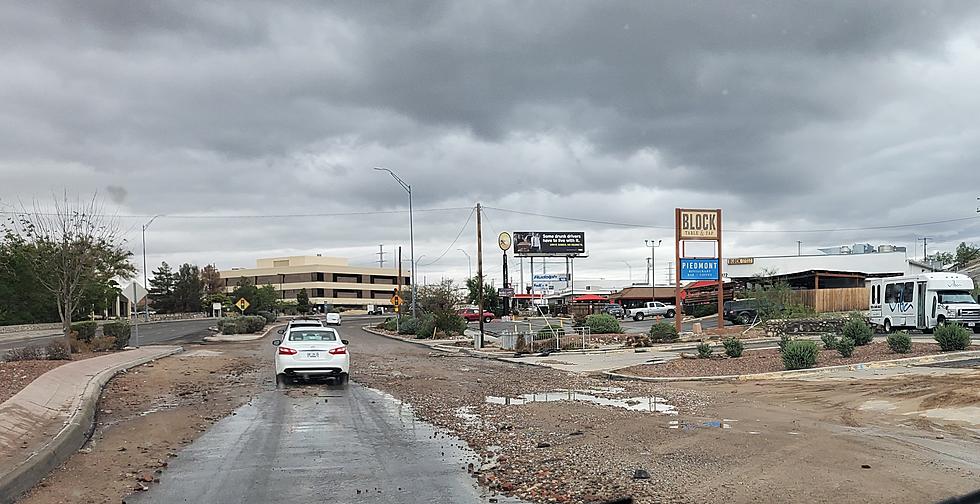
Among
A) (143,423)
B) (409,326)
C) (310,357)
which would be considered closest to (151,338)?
(409,326)

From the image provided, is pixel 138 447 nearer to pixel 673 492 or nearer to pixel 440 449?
pixel 440 449

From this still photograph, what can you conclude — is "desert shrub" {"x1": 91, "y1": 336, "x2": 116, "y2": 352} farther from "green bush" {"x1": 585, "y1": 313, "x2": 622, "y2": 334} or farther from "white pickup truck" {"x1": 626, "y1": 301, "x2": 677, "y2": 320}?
"white pickup truck" {"x1": 626, "y1": 301, "x2": 677, "y2": 320}

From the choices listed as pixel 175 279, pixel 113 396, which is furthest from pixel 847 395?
pixel 175 279

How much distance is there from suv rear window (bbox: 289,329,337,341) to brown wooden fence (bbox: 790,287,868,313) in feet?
142

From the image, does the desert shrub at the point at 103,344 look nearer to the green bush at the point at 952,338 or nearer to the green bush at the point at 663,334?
the green bush at the point at 663,334

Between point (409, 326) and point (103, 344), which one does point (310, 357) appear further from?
point (409, 326)

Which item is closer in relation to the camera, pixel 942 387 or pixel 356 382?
pixel 942 387

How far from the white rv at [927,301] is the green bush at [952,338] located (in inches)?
395

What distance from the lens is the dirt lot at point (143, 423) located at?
855 centimetres

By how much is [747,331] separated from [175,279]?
9551cm

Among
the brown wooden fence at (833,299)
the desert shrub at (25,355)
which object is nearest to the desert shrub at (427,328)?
the brown wooden fence at (833,299)

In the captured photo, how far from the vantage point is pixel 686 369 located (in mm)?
21812

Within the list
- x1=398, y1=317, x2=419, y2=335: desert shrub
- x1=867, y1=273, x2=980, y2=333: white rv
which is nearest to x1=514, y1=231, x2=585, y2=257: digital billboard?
x1=398, y1=317, x2=419, y2=335: desert shrub

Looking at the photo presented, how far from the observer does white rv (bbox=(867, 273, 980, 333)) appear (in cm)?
3325
